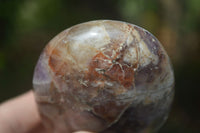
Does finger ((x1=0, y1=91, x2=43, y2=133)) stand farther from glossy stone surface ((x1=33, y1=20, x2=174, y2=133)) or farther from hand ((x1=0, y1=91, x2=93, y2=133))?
glossy stone surface ((x1=33, y1=20, x2=174, y2=133))

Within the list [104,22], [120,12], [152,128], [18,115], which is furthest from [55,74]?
[120,12]

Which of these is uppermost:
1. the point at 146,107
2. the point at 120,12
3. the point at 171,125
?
the point at 120,12

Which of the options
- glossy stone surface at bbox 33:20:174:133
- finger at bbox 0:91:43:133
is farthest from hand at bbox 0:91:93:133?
glossy stone surface at bbox 33:20:174:133

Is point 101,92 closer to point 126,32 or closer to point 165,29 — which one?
point 126,32

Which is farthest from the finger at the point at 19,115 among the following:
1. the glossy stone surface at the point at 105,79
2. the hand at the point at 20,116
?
the glossy stone surface at the point at 105,79

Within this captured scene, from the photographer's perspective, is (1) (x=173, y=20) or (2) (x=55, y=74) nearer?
(2) (x=55, y=74)
